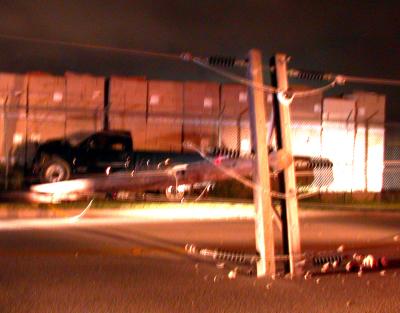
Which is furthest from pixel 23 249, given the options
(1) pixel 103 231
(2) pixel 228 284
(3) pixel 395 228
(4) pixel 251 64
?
(3) pixel 395 228

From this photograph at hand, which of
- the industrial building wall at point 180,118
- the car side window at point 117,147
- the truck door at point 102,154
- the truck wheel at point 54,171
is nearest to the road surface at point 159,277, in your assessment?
the truck wheel at point 54,171

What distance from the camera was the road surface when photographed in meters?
6.55

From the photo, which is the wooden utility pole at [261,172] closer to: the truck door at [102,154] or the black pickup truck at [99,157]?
the black pickup truck at [99,157]

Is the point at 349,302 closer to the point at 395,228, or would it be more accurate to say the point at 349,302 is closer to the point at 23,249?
the point at 23,249

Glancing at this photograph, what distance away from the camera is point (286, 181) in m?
7.89

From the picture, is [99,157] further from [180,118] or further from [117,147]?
[180,118]

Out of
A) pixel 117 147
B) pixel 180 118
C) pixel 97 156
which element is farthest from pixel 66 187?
pixel 180 118

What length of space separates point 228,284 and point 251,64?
8.49 feet

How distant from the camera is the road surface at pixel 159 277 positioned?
6551 mm

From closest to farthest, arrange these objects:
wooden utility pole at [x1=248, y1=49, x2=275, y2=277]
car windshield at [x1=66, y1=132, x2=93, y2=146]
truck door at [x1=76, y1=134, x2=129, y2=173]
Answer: wooden utility pole at [x1=248, y1=49, x2=275, y2=277] < truck door at [x1=76, y1=134, x2=129, y2=173] < car windshield at [x1=66, y1=132, x2=93, y2=146]

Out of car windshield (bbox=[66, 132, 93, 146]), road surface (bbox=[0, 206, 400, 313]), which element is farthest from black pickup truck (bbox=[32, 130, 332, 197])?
road surface (bbox=[0, 206, 400, 313])

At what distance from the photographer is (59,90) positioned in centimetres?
2005

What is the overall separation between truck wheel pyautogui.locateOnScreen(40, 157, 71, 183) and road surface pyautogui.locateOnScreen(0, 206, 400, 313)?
5.77 m

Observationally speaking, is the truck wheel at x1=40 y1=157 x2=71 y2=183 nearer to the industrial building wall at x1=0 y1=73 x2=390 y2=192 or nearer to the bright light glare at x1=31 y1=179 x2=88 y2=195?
the industrial building wall at x1=0 y1=73 x2=390 y2=192
